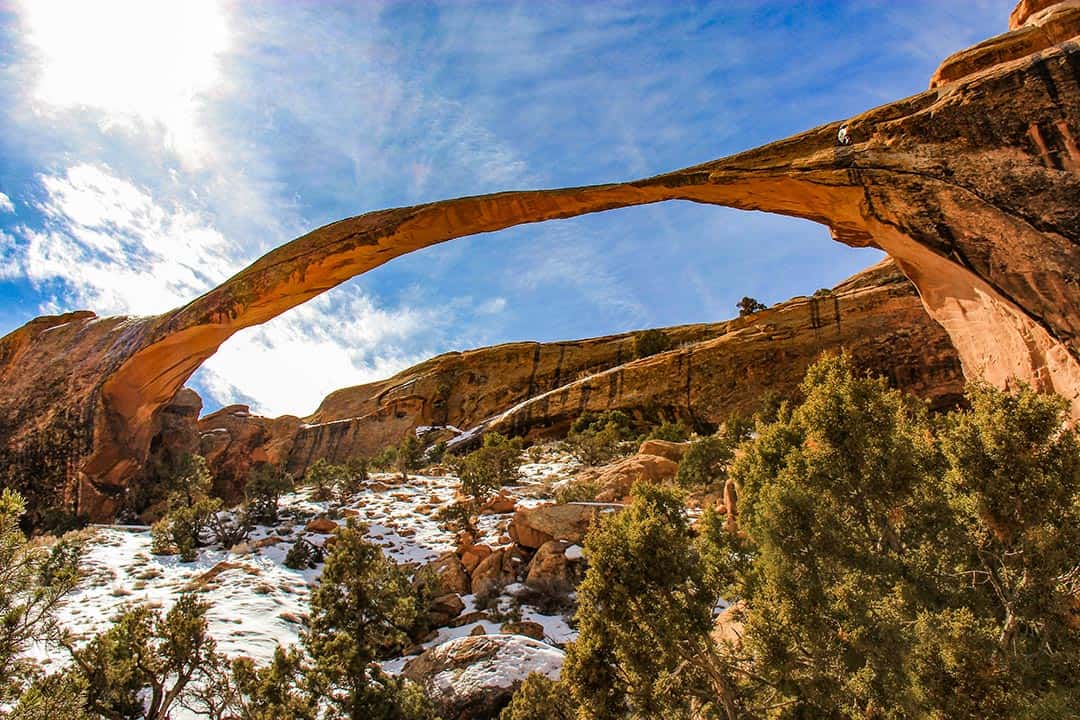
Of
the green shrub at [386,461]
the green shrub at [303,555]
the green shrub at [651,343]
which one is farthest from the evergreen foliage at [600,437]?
the green shrub at [303,555]

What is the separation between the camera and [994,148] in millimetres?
6480

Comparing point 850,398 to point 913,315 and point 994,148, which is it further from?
point 913,315

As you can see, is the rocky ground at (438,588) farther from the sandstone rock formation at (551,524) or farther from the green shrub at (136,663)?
the green shrub at (136,663)

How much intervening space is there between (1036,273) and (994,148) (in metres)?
1.72

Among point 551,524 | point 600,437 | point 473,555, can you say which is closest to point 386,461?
point 600,437

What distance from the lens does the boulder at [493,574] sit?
11828 mm

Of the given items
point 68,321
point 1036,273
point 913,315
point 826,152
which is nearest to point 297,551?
point 68,321

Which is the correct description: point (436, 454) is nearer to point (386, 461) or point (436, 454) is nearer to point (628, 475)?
point (386, 461)

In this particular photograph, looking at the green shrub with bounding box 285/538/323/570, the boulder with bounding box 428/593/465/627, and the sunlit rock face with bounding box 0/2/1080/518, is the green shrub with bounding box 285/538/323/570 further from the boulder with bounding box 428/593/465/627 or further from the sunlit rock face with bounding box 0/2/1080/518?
the sunlit rock face with bounding box 0/2/1080/518

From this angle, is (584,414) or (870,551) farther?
(584,414)

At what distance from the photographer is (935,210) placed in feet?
22.3

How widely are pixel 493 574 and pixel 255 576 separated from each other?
5.36 metres

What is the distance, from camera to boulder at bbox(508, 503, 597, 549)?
42.1 feet

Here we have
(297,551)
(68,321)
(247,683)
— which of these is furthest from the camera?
(68,321)
